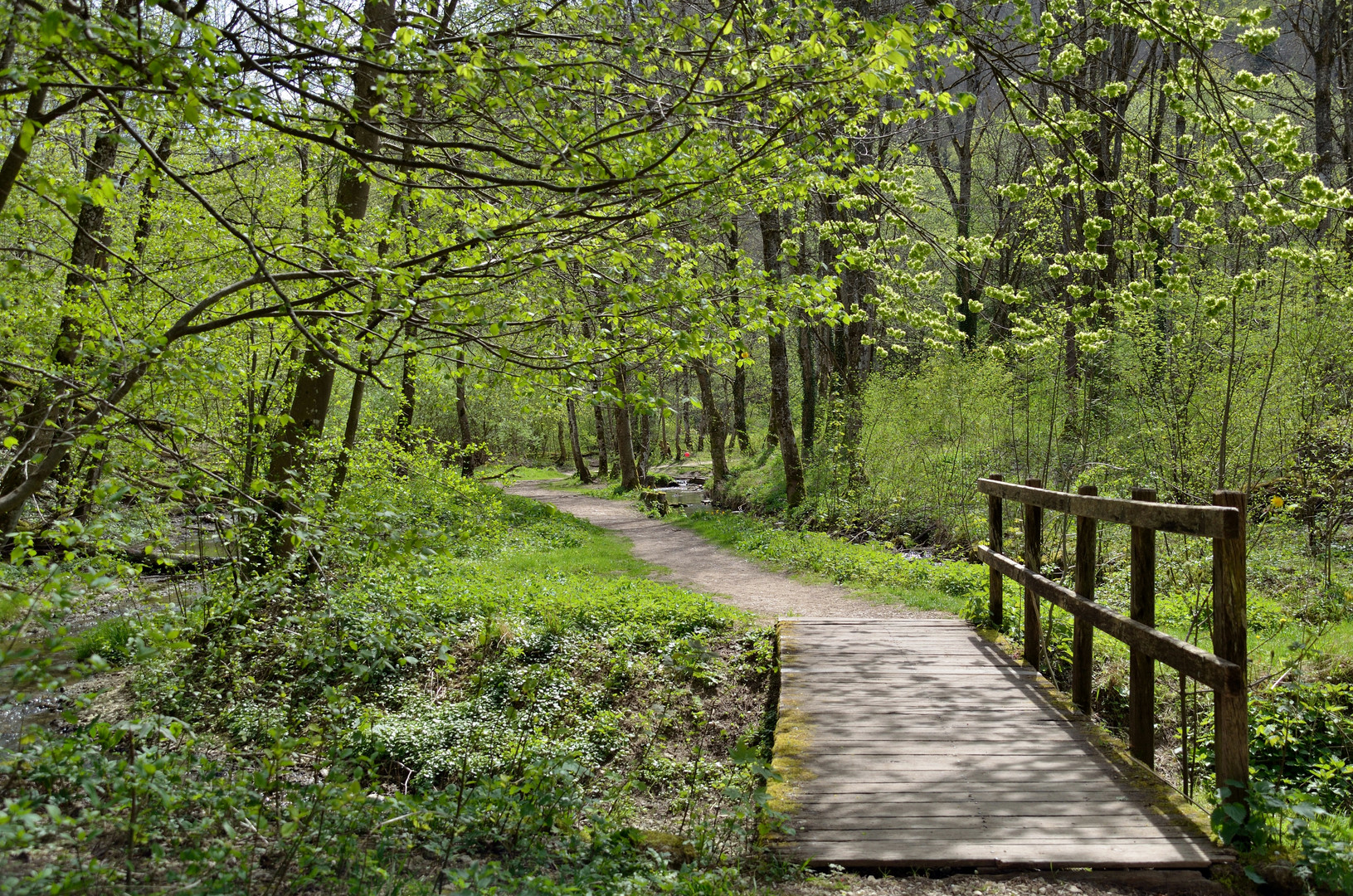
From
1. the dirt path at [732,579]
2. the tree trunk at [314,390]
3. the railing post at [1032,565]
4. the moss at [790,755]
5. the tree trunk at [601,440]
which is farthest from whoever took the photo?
the tree trunk at [601,440]

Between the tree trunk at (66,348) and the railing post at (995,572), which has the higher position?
the tree trunk at (66,348)

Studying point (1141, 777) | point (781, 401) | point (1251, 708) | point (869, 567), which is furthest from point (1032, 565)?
point (781, 401)

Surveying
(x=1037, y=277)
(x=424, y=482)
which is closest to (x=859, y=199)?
(x=424, y=482)

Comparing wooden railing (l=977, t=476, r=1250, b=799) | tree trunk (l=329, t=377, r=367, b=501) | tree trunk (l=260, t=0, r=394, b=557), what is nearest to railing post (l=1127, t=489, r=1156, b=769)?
wooden railing (l=977, t=476, r=1250, b=799)

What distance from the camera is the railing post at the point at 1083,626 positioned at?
18.0 feet

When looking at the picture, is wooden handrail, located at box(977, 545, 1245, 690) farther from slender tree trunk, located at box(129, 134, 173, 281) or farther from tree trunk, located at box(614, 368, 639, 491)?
tree trunk, located at box(614, 368, 639, 491)

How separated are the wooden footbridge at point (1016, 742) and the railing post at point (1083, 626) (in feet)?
0.04

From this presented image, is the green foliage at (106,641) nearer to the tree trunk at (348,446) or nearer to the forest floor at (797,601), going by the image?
the tree trunk at (348,446)

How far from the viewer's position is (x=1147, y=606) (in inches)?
186

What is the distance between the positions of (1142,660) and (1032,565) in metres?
1.72

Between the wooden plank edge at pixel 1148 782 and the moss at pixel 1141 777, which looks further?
the moss at pixel 1141 777

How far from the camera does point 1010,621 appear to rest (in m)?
7.64

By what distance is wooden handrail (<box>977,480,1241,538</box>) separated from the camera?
388 cm

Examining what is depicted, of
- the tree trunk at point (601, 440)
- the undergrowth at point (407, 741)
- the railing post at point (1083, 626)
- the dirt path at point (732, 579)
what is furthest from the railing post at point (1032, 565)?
the tree trunk at point (601, 440)
